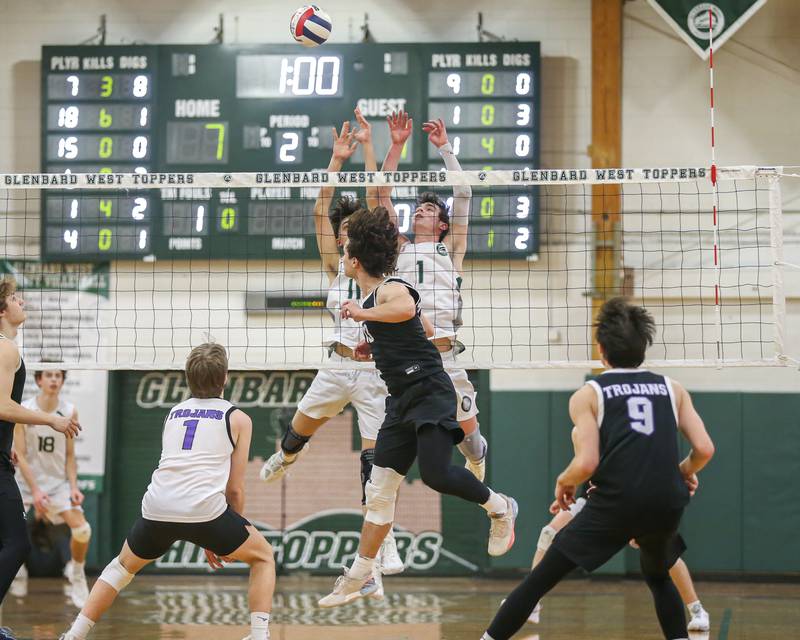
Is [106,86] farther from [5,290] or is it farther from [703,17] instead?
[703,17]

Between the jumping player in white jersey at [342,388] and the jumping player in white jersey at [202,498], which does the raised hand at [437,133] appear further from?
the jumping player in white jersey at [202,498]

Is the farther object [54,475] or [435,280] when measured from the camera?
[54,475]

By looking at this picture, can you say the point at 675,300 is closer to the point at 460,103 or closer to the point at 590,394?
the point at 460,103

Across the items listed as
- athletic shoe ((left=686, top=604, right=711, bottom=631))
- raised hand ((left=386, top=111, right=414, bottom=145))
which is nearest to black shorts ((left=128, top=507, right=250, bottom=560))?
raised hand ((left=386, top=111, right=414, bottom=145))

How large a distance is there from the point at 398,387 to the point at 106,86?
21.5 feet

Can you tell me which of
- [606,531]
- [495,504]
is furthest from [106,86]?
[606,531]

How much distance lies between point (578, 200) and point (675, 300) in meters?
1.50

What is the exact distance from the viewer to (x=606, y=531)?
5.14 meters

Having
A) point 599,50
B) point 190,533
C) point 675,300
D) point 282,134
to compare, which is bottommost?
point 190,533

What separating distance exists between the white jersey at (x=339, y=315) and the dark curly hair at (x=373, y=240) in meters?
1.01

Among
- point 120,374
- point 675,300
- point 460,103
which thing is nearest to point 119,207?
point 120,374

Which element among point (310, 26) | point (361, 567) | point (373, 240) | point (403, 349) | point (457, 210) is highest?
point (310, 26)

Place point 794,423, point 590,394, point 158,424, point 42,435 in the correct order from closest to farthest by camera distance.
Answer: point 590,394, point 42,435, point 794,423, point 158,424

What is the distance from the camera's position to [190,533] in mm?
5715
